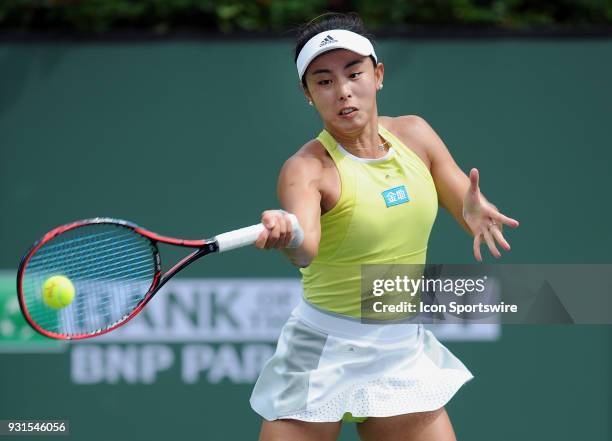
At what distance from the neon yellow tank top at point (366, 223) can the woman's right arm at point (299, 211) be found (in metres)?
0.10

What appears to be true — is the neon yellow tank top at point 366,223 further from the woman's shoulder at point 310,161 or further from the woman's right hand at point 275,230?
the woman's right hand at point 275,230

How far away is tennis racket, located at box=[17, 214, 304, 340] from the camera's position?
2.87 m

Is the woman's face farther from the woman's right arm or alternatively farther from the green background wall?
the green background wall

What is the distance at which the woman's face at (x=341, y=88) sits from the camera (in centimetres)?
303

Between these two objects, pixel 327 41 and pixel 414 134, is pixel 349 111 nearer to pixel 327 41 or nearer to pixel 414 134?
pixel 327 41

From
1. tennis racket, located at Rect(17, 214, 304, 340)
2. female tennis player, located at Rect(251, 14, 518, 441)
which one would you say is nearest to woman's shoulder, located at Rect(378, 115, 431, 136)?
female tennis player, located at Rect(251, 14, 518, 441)

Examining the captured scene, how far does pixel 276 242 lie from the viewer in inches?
107

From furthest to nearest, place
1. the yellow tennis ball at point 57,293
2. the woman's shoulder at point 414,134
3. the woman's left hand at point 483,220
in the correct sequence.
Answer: the woman's shoulder at point 414,134, the woman's left hand at point 483,220, the yellow tennis ball at point 57,293

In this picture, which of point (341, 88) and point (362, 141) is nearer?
point (341, 88)

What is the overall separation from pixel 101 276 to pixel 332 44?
0.91m

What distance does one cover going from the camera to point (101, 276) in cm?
304

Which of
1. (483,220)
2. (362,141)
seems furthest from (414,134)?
(483,220)

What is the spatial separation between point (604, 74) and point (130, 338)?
233 centimetres

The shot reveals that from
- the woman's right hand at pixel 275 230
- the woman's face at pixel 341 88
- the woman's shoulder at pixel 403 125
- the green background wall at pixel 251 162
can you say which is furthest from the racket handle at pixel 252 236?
the green background wall at pixel 251 162
